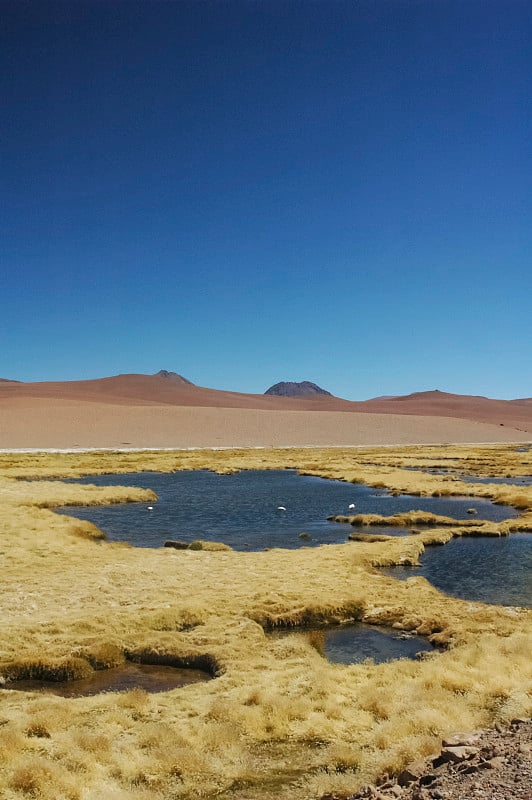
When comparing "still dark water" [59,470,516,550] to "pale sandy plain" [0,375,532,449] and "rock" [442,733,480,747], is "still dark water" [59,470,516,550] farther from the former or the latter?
"pale sandy plain" [0,375,532,449]

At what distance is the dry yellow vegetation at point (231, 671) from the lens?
10492 millimetres

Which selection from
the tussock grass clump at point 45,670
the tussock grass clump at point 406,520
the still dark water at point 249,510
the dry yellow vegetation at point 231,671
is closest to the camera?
the dry yellow vegetation at point 231,671

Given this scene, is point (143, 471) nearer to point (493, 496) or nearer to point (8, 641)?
point (493, 496)

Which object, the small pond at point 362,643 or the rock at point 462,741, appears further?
the small pond at point 362,643

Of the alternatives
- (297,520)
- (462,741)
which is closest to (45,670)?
(462,741)

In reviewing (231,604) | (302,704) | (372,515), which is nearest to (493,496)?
(372,515)

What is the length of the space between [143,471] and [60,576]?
4828 cm

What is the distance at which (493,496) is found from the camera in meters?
49.5

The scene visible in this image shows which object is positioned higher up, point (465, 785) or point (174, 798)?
point (465, 785)

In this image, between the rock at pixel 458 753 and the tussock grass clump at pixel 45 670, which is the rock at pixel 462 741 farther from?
the tussock grass clump at pixel 45 670

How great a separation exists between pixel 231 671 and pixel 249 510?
28.2 m

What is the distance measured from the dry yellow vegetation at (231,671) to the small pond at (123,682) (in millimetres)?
293

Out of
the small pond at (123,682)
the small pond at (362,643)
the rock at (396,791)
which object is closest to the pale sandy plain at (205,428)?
the small pond at (362,643)

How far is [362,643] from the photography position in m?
17.6
